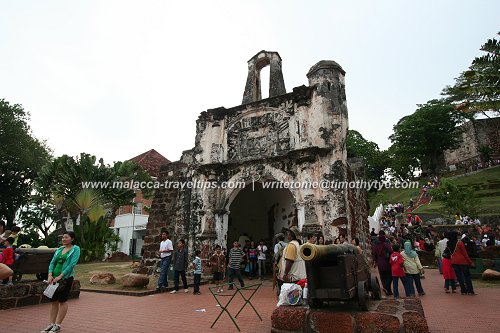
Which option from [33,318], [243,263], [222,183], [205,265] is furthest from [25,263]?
A: [243,263]

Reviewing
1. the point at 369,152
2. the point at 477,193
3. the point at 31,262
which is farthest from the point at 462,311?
the point at 369,152

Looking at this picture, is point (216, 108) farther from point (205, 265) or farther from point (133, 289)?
point (133, 289)

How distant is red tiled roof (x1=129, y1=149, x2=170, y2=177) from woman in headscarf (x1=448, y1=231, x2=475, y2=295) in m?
28.5

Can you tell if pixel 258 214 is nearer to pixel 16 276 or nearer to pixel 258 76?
pixel 258 76

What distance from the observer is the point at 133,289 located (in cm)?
862

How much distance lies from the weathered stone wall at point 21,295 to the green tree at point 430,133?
144 ft

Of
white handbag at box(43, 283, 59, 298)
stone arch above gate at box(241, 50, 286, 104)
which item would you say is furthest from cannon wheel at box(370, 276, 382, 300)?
stone arch above gate at box(241, 50, 286, 104)

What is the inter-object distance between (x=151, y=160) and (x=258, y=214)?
73.1 ft

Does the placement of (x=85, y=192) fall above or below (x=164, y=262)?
above

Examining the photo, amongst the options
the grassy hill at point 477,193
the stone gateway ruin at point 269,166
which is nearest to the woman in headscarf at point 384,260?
the stone gateway ruin at point 269,166

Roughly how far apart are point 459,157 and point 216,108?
46.4 m

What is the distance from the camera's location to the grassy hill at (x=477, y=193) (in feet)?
86.6

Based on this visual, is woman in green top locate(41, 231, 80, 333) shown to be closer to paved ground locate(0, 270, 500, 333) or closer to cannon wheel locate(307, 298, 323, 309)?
paved ground locate(0, 270, 500, 333)

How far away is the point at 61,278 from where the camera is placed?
4602 mm
